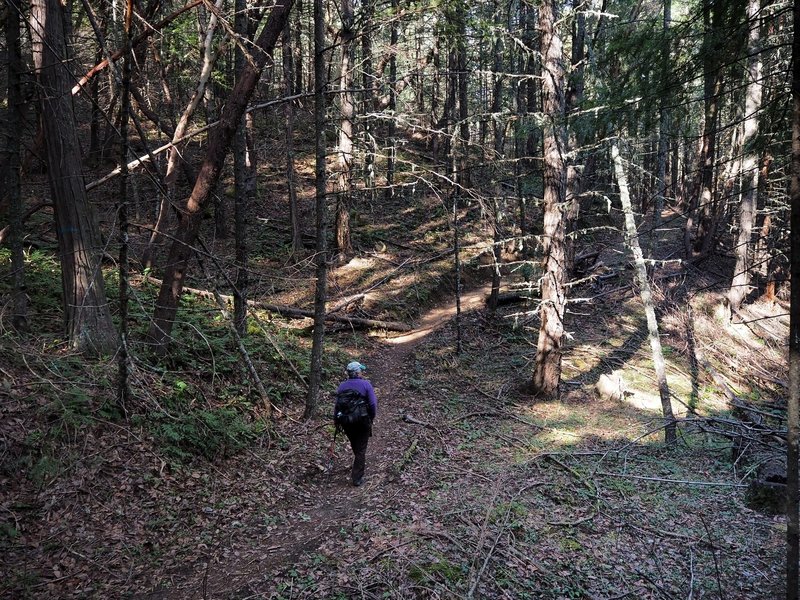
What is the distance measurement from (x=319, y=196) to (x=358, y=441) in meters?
4.51

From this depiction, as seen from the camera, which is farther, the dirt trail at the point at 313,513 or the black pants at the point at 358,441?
the black pants at the point at 358,441

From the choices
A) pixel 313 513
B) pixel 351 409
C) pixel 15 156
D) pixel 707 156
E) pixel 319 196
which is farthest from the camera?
pixel 707 156

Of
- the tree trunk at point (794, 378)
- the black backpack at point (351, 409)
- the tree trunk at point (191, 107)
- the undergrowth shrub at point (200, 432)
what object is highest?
the tree trunk at point (191, 107)

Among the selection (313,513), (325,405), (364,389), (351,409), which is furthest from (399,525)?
(325,405)

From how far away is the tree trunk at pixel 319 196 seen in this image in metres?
9.01

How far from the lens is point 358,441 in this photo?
26.4 feet

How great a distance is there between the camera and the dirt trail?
18.8ft

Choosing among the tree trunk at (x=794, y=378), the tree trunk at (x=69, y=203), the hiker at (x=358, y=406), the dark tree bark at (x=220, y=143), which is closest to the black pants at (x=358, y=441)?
the hiker at (x=358, y=406)

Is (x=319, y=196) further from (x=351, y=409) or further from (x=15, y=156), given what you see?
(x=15, y=156)

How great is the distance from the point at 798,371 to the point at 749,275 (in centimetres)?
1944

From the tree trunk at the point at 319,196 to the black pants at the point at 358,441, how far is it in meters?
2.19

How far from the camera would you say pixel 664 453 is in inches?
451

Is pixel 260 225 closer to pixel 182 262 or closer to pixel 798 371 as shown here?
pixel 182 262

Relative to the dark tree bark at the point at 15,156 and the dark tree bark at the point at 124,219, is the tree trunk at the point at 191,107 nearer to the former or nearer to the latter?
the dark tree bark at the point at 124,219
